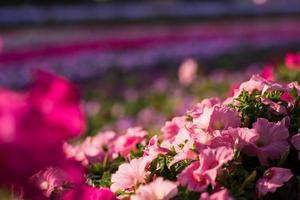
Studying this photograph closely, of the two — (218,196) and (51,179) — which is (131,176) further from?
(218,196)

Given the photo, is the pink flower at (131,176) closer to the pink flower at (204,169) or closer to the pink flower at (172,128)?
the pink flower at (204,169)

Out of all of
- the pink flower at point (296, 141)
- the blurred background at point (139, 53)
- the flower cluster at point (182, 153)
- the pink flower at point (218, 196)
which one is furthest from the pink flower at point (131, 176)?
the blurred background at point (139, 53)

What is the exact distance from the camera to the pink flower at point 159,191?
5.16 ft

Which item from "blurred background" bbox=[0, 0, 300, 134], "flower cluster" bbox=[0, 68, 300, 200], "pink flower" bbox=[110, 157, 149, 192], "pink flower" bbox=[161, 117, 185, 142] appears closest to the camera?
"flower cluster" bbox=[0, 68, 300, 200]

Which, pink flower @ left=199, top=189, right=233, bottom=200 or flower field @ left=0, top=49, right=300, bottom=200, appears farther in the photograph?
pink flower @ left=199, top=189, right=233, bottom=200

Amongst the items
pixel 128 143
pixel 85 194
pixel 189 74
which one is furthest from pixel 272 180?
pixel 189 74

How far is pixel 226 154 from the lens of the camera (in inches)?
64.1

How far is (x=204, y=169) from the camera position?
1.64 metres

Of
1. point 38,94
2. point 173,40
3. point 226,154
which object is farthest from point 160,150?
point 173,40

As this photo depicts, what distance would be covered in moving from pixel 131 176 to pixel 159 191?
0.75 ft

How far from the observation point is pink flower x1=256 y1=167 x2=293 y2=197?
167 cm

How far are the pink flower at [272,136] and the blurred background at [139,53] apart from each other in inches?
133

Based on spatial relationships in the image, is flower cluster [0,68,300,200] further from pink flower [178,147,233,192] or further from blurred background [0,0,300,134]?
blurred background [0,0,300,134]

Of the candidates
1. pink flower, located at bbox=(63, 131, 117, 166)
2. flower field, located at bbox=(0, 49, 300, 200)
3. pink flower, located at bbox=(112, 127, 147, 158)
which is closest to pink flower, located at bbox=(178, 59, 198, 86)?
pink flower, located at bbox=(63, 131, 117, 166)
